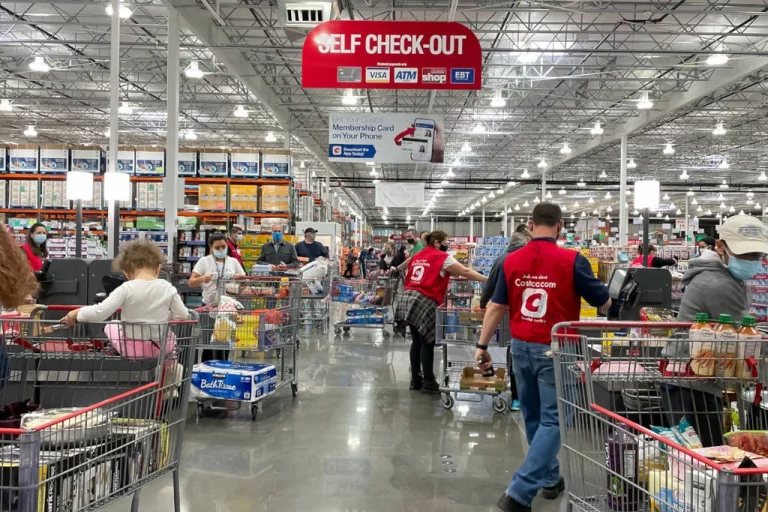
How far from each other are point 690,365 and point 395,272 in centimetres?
950

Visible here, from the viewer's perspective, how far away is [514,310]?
3725mm

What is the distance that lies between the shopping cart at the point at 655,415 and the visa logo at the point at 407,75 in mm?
5181

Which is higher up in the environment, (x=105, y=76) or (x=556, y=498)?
(x=105, y=76)

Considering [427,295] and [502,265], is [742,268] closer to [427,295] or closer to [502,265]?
[502,265]

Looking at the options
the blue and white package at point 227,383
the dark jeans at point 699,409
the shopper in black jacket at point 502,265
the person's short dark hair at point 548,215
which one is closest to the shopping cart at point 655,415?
the dark jeans at point 699,409

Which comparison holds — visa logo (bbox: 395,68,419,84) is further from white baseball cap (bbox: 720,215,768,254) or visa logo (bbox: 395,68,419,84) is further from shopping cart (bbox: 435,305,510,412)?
white baseball cap (bbox: 720,215,768,254)

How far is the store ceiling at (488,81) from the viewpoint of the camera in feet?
46.0

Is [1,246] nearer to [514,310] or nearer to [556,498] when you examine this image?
[514,310]

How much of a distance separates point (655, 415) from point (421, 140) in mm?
Answer: 10852

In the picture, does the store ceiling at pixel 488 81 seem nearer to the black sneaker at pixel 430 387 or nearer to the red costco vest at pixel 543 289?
the black sneaker at pixel 430 387

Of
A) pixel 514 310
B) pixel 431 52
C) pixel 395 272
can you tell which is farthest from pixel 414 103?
pixel 514 310

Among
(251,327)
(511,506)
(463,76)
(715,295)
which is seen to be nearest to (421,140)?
(463,76)

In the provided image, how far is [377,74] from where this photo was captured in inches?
297

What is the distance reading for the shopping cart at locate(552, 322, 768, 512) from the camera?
210 centimetres
